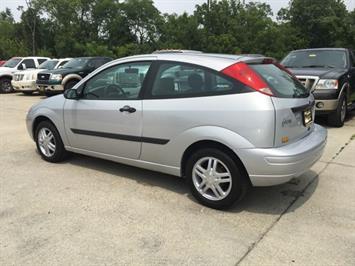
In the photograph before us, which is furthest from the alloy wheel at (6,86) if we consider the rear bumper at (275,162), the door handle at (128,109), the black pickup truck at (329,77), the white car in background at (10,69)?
the rear bumper at (275,162)

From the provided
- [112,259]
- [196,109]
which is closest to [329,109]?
[196,109]

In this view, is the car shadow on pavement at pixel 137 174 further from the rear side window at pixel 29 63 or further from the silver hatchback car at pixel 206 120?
the rear side window at pixel 29 63

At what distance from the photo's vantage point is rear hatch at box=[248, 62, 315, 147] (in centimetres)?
390

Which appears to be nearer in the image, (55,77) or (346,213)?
(346,213)

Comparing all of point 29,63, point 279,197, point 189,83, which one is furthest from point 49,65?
point 279,197

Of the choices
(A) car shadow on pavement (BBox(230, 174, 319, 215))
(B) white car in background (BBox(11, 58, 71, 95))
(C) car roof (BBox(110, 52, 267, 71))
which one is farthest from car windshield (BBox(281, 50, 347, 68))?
(B) white car in background (BBox(11, 58, 71, 95))

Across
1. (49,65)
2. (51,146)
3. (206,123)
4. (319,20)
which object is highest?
(319,20)

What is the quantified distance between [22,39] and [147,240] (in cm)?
5453

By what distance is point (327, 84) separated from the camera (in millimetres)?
8125

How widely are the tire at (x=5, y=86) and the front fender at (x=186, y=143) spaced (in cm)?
1597

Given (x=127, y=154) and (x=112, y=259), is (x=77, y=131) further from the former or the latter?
(x=112, y=259)

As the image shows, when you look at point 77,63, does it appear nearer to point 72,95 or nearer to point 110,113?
point 72,95

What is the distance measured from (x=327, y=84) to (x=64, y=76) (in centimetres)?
955

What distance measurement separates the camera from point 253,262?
10.6 feet
